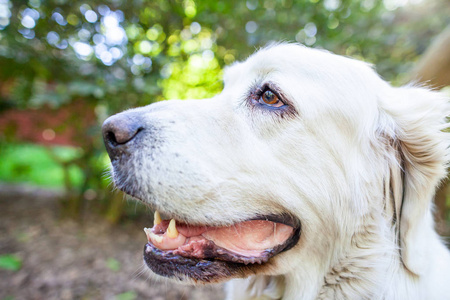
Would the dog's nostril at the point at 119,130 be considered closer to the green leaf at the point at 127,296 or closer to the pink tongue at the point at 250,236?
the pink tongue at the point at 250,236

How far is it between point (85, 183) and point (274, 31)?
153 inches

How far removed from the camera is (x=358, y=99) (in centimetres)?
170

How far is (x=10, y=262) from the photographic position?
366cm

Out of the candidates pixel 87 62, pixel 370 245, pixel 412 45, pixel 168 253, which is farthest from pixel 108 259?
pixel 412 45

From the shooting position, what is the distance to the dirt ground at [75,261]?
3.35 meters

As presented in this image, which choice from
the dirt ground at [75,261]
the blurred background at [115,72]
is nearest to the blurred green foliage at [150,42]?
the blurred background at [115,72]

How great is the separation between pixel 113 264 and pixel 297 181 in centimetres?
329

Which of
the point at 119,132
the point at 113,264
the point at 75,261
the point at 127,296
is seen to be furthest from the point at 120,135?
the point at 75,261

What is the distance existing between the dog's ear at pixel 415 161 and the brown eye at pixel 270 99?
66 centimetres

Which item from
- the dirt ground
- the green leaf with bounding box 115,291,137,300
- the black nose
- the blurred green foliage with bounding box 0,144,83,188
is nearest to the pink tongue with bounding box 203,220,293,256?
the black nose

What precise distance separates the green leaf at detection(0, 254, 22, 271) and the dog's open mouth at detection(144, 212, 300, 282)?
3051mm

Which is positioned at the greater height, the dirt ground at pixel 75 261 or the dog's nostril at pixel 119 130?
the dog's nostril at pixel 119 130

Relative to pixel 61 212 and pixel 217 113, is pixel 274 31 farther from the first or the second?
pixel 61 212

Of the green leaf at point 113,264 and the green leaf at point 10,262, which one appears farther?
the green leaf at point 113,264
